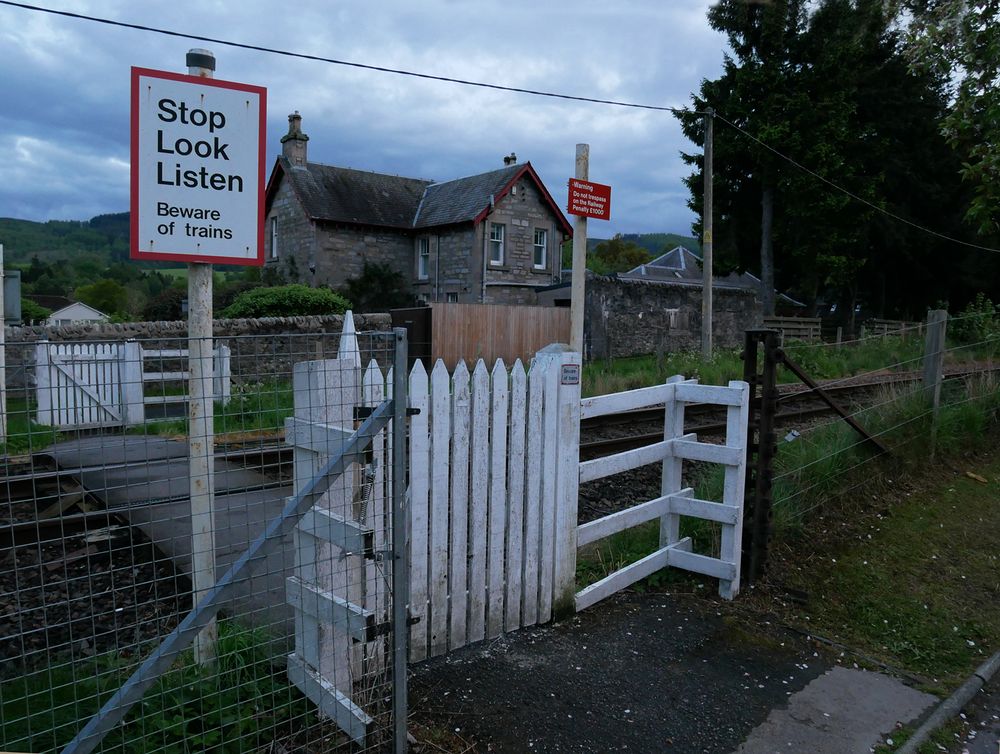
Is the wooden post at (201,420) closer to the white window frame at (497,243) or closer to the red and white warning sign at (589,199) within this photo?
the red and white warning sign at (589,199)

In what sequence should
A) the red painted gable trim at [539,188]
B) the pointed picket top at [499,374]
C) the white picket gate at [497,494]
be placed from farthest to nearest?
1. the red painted gable trim at [539,188]
2. the pointed picket top at [499,374]
3. the white picket gate at [497,494]

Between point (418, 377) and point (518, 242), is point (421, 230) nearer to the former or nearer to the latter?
point (518, 242)

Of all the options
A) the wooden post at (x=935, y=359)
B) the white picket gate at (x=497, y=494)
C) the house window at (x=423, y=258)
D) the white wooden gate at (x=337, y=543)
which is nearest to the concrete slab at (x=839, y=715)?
the white picket gate at (x=497, y=494)

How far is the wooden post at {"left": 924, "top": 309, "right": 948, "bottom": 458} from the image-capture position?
321 inches

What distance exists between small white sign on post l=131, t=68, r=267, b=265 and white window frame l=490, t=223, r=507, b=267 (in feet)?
91.0

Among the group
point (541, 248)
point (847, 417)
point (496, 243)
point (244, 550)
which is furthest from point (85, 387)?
point (541, 248)

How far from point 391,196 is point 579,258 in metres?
25.6

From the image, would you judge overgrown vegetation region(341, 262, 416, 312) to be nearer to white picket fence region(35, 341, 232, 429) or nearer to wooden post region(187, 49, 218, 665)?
white picket fence region(35, 341, 232, 429)

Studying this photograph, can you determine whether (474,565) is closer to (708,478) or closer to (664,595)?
(664,595)

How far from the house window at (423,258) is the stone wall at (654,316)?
11113 mm

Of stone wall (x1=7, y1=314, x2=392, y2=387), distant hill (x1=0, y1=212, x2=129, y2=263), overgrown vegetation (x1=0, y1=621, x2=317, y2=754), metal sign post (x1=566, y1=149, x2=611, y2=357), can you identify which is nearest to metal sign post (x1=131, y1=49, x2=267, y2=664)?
overgrown vegetation (x1=0, y1=621, x2=317, y2=754)

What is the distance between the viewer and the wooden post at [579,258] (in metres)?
9.23

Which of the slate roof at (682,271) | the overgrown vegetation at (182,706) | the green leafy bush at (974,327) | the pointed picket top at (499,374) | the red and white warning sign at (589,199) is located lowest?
the overgrown vegetation at (182,706)

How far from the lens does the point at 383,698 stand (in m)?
3.39
